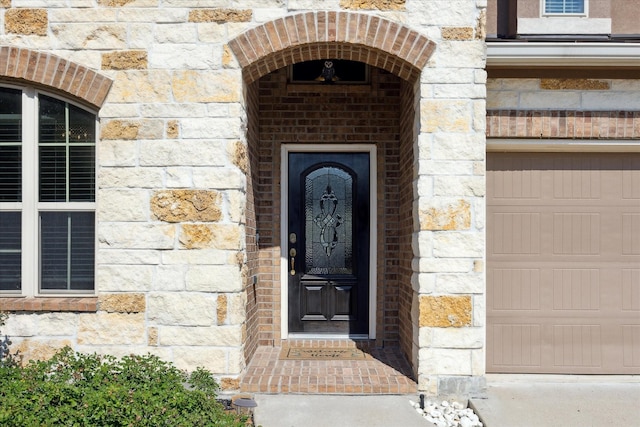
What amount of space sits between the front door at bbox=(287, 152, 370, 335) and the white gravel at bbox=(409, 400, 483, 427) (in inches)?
65.6

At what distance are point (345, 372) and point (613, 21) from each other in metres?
4.16

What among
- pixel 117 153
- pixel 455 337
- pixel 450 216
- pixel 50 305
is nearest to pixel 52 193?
pixel 117 153

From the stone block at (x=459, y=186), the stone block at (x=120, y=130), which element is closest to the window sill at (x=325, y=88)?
the stone block at (x=459, y=186)

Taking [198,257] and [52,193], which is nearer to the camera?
[198,257]

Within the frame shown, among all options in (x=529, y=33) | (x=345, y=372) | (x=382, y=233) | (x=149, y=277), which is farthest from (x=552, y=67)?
(x=149, y=277)

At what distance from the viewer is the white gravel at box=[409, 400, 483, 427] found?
3.99 m

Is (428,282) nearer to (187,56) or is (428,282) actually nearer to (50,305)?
(187,56)

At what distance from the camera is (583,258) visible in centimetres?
486

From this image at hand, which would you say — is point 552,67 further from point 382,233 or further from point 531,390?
point 531,390

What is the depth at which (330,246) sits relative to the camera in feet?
19.2

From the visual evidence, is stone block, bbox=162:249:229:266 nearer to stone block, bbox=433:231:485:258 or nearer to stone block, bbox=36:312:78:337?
stone block, bbox=36:312:78:337

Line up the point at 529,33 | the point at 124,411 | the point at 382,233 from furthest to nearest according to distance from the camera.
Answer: the point at 382,233, the point at 529,33, the point at 124,411

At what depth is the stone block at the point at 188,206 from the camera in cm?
434

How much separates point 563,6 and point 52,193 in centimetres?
503
